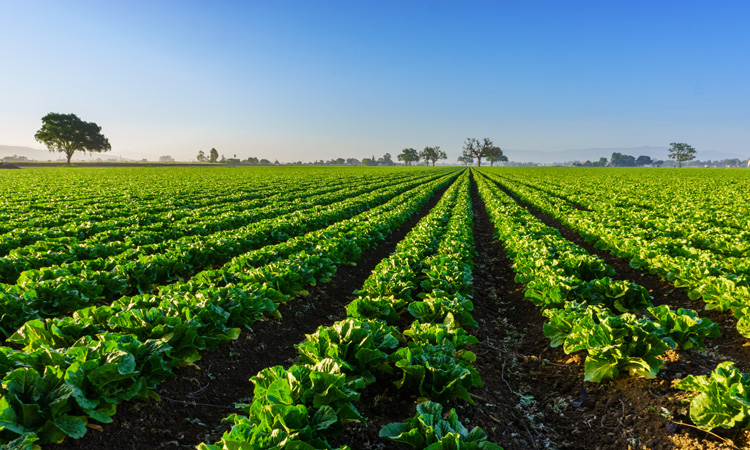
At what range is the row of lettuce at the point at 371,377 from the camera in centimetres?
310

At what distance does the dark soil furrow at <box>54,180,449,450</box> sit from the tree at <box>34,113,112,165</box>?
135 meters

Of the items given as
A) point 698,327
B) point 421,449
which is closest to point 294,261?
Result: point 421,449

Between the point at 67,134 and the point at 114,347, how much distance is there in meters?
137

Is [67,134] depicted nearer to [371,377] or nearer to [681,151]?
[371,377]

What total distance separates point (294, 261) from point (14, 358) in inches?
209

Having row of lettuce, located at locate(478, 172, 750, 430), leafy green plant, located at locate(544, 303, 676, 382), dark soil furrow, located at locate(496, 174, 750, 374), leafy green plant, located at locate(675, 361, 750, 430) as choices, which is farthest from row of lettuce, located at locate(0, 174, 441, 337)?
dark soil furrow, located at locate(496, 174, 750, 374)

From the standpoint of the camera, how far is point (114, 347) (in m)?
3.93

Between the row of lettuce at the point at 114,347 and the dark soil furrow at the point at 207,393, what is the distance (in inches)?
7.9

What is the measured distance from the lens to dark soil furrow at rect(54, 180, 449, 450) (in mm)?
3834

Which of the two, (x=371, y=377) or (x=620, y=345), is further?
(x=620, y=345)

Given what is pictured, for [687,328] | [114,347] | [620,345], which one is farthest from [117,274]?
[687,328]

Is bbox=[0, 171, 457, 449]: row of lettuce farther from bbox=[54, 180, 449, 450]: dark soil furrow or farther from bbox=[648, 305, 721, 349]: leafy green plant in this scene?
bbox=[648, 305, 721, 349]: leafy green plant

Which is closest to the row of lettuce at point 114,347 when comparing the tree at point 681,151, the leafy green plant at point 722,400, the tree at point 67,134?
the leafy green plant at point 722,400

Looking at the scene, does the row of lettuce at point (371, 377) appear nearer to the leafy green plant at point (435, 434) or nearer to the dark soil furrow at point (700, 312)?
the leafy green plant at point (435, 434)
